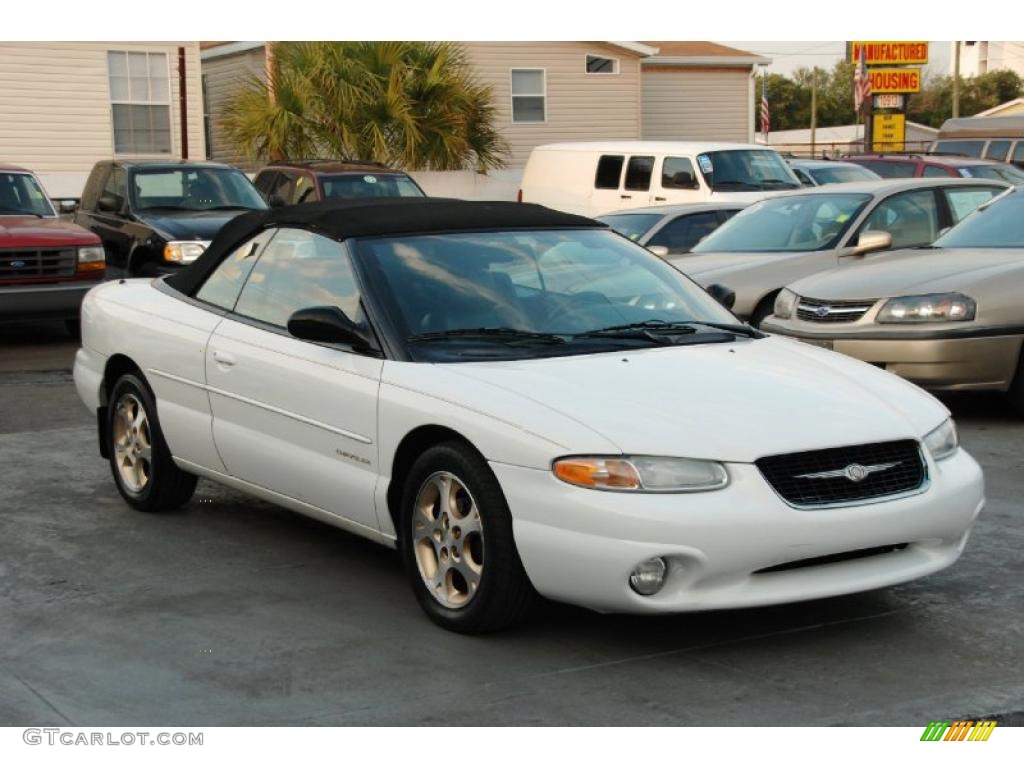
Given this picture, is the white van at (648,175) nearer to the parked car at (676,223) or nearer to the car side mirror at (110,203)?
the parked car at (676,223)

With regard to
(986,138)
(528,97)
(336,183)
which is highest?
(528,97)

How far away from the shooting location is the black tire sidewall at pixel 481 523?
5430mm

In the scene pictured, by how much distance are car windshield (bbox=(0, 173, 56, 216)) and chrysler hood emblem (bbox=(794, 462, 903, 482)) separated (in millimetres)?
11790

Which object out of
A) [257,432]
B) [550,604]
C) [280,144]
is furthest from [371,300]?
[280,144]

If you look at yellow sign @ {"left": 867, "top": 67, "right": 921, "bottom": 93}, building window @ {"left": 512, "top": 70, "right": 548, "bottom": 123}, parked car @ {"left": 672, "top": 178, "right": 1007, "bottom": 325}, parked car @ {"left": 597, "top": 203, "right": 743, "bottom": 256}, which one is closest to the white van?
parked car @ {"left": 597, "top": 203, "right": 743, "bottom": 256}

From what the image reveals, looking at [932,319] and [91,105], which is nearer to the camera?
[932,319]

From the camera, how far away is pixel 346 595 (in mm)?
6281

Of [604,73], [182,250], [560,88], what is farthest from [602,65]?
[182,250]

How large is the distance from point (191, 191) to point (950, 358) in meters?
10.2

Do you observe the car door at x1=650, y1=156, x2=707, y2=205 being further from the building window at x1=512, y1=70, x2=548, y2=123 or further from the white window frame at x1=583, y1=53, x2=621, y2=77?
the white window frame at x1=583, y1=53, x2=621, y2=77

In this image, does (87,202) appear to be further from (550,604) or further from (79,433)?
(550,604)

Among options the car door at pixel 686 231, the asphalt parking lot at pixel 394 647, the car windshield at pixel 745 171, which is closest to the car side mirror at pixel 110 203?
the car door at pixel 686 231

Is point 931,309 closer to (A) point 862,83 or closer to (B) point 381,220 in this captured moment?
(B) point 381,220

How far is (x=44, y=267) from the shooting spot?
14734 mm
